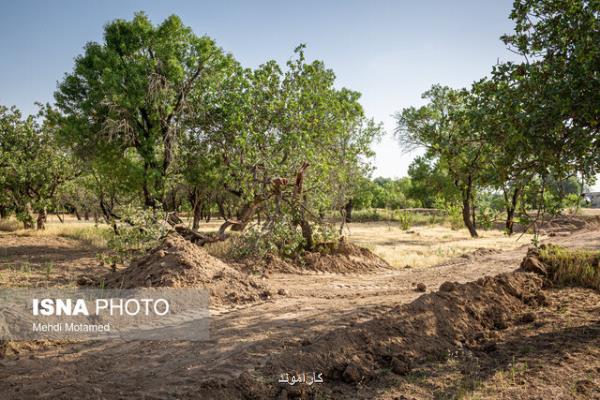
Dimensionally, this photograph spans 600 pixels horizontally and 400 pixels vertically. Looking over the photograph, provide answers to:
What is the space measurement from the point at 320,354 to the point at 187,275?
190 inches

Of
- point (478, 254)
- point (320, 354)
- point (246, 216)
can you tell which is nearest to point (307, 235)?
point (246, 216)

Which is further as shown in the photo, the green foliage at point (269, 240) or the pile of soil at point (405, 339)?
the green foliage at point (269, 240)

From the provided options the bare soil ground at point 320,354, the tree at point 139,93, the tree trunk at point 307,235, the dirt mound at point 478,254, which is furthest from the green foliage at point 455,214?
the bare soil ground at point 320,354

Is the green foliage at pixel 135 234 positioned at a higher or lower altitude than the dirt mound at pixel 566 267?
higher

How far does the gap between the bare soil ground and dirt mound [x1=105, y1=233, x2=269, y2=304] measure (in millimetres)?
568

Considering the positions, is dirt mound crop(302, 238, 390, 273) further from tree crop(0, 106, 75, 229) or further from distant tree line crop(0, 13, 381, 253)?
tree crop(0, 106, 75, 229)

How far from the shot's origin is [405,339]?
19.8 feet

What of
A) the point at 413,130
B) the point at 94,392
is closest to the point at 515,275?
the point at 94,392

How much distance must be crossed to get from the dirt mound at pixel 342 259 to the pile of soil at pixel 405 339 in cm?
602

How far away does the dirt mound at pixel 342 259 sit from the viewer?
13789 mm

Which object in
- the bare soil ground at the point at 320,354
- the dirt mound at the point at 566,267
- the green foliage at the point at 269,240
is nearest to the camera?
the bare soil ground at the point at 320,354

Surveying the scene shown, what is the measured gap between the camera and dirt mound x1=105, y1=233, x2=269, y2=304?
9.25 meters

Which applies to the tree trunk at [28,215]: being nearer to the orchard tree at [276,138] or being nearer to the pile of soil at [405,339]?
the orchard tree at [276,138]

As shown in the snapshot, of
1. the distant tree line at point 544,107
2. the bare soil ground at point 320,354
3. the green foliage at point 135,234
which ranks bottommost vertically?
the bare soil ground at point 320,354
